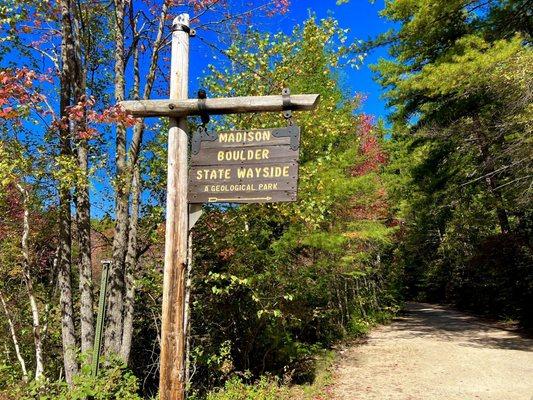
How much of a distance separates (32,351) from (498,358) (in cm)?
967

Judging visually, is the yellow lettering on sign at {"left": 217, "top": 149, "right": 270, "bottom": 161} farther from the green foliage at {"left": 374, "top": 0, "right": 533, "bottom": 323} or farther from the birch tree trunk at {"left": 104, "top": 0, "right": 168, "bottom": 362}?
the green foliage at {"left": 374, "top": 0, "right": 533, "bottom": 323}

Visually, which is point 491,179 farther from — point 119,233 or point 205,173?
point 205,173

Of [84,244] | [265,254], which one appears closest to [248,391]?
[265,254]

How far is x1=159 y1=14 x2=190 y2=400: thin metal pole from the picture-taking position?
3.42m

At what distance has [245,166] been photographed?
11.3 feet

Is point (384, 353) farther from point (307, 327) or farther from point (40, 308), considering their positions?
point (40, 308)

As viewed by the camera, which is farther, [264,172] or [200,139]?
[200,139]

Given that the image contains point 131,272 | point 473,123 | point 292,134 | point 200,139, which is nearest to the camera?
point 292,134

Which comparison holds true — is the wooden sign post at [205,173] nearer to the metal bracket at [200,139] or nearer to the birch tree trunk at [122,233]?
the metal bracket at [200,139]

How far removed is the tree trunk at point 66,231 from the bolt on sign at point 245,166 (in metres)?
3.17

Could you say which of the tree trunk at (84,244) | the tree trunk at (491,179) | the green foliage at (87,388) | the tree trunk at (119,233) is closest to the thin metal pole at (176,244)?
the green foliage at (87,388)

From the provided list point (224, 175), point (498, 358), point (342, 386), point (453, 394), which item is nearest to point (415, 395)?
point (453, 394)

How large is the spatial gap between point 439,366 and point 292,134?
7.51 m

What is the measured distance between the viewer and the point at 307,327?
10797 millimetres
